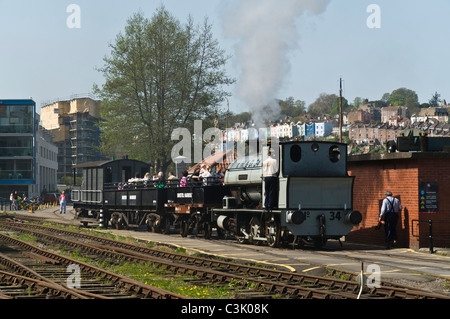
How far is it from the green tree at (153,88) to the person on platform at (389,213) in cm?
2489

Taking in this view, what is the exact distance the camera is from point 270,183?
18.7m

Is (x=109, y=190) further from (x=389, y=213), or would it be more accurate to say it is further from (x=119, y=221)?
(x=389, y=213)

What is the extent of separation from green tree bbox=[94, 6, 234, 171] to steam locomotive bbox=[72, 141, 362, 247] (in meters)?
14.4

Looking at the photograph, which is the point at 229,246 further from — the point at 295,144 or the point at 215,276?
the point at 215,276

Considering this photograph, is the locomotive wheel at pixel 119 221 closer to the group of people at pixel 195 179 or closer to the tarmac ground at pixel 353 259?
the group of people at pixel 195 179

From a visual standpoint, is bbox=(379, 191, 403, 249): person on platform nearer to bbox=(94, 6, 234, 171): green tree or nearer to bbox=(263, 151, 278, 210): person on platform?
bbox=(263, 151, 278, 210): person on platform

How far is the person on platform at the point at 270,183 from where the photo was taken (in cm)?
1869

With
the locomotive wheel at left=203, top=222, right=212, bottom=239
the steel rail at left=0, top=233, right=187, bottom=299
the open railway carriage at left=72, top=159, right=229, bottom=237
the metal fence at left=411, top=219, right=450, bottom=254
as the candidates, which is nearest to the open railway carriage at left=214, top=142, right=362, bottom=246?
the metal fence at left=411, top=219, right=450, bottom=254

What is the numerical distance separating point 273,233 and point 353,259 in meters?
3.87

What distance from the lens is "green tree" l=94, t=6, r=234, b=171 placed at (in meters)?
42.4

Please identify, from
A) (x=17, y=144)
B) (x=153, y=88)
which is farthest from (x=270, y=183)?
(x=17, y=144)

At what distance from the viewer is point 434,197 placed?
18.6 m
